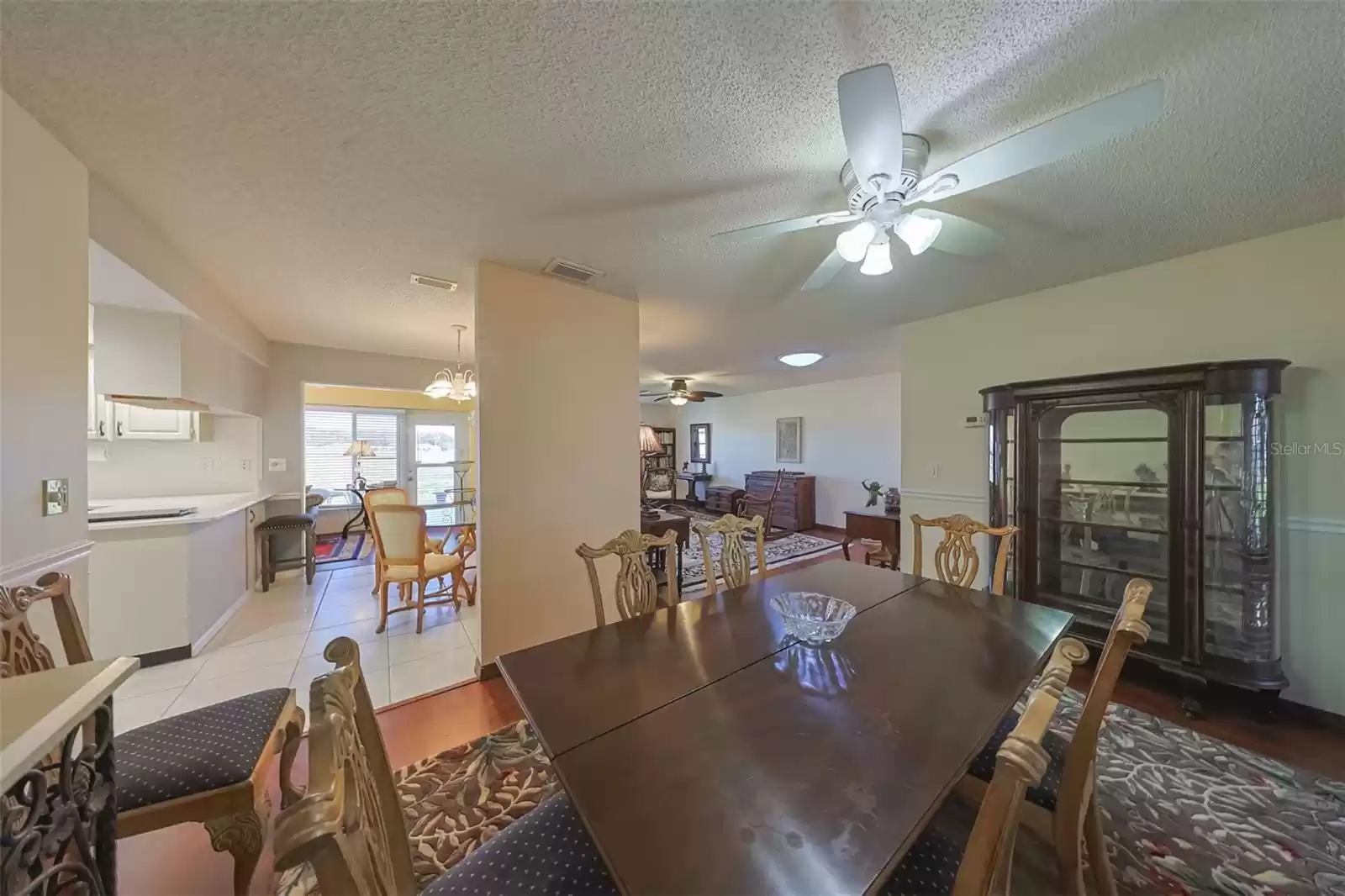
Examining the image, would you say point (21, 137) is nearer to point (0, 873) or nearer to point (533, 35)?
point (533, 35)

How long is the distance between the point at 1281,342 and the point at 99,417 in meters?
7.04

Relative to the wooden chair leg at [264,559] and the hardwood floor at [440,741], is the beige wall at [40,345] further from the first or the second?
the wooden chair leg at [264,559]

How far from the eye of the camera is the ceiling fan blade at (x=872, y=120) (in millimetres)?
1023

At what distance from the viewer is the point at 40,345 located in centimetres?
146

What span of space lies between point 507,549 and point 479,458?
0.55 meters

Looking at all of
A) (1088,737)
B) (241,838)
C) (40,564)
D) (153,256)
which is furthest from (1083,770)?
(153,256)

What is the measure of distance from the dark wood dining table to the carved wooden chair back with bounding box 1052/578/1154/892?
0.45ft

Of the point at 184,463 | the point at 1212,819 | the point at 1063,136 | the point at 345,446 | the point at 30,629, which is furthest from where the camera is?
the point at 345,446

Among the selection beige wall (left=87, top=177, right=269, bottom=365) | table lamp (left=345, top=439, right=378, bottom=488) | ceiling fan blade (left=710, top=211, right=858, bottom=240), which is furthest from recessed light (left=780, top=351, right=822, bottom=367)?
table lamp (left=345, top=439, right=378, bottom=488)

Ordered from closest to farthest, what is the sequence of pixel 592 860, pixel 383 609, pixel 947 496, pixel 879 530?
pixel 592 860, pixel 383 609, pixel 947 496, pixel 879 530

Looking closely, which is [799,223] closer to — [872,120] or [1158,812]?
[872,120]

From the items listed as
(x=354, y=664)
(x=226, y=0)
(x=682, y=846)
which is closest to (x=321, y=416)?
(x=226, y=0)

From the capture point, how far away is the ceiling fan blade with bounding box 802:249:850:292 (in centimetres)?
184

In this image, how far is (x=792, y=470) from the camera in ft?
24.2
